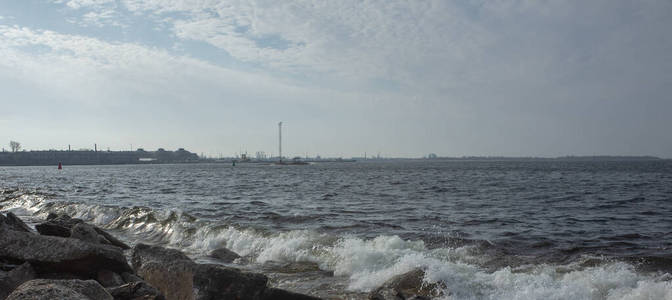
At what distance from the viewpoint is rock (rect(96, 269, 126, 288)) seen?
29.2 feet

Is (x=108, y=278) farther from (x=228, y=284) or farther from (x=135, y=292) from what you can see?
(x=228, y=284)

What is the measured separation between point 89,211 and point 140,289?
1887 cm

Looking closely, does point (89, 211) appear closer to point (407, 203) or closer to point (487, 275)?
point (407, 203)

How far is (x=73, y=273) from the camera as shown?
29.9 feet

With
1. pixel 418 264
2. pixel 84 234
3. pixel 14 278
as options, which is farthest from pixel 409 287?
pixel 84 234

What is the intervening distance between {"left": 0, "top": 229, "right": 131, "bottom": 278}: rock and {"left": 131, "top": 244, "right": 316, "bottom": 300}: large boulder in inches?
26.2

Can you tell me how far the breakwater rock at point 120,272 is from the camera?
25.0ft

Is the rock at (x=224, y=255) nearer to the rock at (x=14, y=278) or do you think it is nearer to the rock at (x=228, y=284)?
the rock at (x=14, y=278)

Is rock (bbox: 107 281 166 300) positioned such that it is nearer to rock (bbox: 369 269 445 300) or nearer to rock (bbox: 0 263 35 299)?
rock (bbox: 0 263 35 299)

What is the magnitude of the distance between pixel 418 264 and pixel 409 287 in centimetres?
119

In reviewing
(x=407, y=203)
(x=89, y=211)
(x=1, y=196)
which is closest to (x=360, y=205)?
(x=407, y=203)

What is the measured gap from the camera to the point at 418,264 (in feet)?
35.8

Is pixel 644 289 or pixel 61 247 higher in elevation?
pixel 61 247

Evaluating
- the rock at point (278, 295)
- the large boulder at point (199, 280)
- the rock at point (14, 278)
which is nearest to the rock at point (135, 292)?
the large boulder at point (199, 280)
